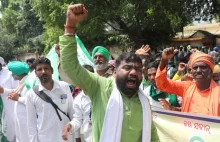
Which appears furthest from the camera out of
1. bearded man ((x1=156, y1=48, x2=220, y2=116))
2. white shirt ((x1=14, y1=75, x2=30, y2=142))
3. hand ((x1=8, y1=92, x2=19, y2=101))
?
white shirt ((x1=14, y1=75, x2=30, y2=142))

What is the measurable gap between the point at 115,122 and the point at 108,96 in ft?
0.85

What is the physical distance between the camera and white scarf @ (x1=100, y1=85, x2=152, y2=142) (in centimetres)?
264

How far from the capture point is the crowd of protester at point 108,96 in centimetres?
265

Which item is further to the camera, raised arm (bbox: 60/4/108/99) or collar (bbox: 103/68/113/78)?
collar (bbox: 103/68/113/78)

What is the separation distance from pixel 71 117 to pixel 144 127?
1852mm

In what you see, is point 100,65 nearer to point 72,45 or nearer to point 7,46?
point 72,45

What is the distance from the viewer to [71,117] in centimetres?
442

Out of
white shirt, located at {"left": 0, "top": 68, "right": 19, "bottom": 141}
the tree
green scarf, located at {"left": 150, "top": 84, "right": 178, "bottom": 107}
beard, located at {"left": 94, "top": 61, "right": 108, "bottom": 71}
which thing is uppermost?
beard, located at {"left": 94, "top": 61, "right": 108, "bottom": 71}

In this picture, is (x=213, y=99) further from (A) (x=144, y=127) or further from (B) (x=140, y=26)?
(B) (x=140, y=26)

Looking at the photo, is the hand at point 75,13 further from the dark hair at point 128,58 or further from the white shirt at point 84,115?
the white shirt at point 84,115

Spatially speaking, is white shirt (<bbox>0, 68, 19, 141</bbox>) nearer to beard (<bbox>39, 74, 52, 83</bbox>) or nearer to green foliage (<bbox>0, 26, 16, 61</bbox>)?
beard (<bbox>39, 74, 52, 83</bbox>)

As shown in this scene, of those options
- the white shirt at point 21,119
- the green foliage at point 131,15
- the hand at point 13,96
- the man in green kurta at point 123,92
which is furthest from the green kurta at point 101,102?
the green foliage at point 131,15

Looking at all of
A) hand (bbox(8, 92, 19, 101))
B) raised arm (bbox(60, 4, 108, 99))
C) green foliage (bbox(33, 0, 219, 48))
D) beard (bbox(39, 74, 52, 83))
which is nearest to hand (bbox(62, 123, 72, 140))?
beard (bbox(39, 74, 52, 83))

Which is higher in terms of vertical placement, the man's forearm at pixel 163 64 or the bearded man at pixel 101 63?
the man's forearm at pixel 163 64
